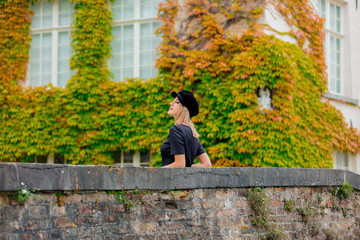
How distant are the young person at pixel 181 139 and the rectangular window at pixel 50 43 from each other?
6.85 metres

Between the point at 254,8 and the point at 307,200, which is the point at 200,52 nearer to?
the point at 254,8

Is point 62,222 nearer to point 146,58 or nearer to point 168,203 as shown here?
point 168,203

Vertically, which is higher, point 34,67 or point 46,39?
point 46,39

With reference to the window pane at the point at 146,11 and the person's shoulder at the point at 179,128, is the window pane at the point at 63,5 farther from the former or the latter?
the person's shoulder at the point at 179,128

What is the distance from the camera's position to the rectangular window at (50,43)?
12.7 meters

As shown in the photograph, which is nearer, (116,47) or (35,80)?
(116,47)

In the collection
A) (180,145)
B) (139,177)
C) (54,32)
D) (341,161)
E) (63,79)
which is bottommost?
(139,177)

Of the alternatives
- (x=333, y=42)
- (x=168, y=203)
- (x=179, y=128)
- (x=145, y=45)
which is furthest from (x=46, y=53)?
(x=168, y=203)

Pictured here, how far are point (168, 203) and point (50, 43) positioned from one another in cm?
832

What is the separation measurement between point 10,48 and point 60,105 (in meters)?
2.03

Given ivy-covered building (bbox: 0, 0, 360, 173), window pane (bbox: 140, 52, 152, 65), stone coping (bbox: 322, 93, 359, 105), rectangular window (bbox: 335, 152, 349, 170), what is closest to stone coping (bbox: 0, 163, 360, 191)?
ivy-covered building (bbox: 0, 0, 360, 173)

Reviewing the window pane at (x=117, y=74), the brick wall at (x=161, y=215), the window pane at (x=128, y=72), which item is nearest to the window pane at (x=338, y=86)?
the window pane at (x=128, y=72)

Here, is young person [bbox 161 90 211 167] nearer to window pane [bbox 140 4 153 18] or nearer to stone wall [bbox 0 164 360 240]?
stone wall [bbox 0 164 360 240]

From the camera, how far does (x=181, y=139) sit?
19.8 feet
